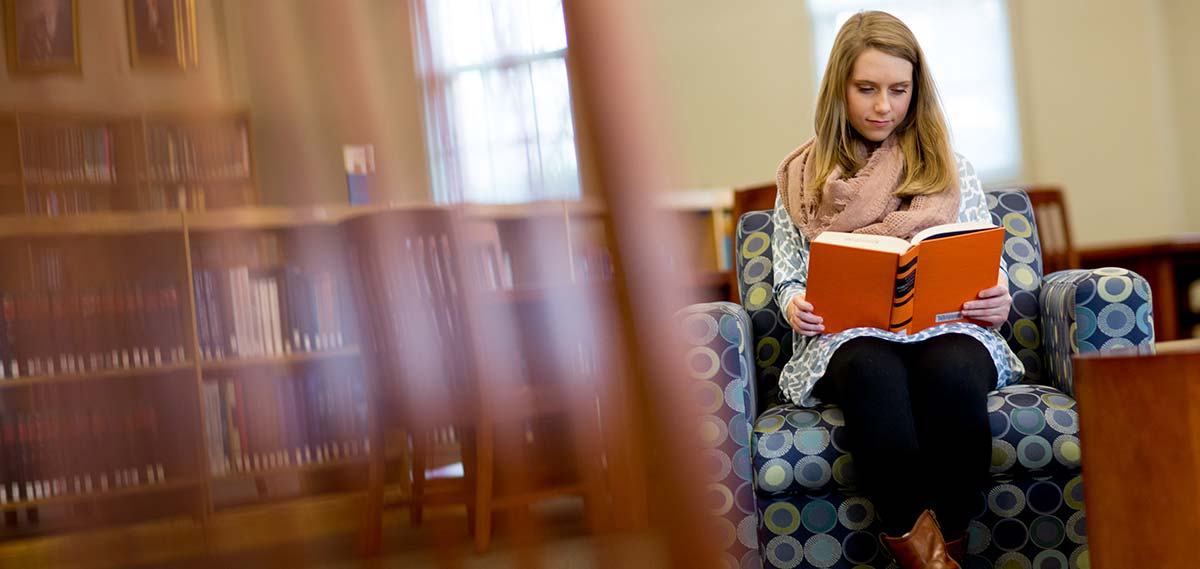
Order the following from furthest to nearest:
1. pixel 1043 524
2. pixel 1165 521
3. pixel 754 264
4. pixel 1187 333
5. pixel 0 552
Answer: pixel 1187 333 → pixel 754 264 → pixel 1043 524 → pixel 1165 521 → pixel 0 552

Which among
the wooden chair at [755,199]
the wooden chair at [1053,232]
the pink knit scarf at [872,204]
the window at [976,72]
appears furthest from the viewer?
the window at [976,72]

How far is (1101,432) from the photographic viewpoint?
1268mm

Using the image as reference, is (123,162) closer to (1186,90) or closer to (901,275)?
(901,275)

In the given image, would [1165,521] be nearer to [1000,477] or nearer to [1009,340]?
[1000,477]

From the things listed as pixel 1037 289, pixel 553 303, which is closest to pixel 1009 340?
pixel 1037 289

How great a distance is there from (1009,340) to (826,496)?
51 cm

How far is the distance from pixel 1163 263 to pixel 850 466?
171 cm

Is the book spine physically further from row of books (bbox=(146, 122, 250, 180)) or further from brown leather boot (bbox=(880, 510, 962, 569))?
row of books (bbox=(146, 122, 250, 180))

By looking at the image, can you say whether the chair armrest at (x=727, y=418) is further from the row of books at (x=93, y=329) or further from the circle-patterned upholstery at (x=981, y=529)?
the row of books at (x=93, y=329)

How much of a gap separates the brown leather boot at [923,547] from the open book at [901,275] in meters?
0.33

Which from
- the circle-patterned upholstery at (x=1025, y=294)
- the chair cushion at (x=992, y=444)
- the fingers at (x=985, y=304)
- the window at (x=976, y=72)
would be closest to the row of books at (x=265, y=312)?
the chair cushion at (x=992, y=444)

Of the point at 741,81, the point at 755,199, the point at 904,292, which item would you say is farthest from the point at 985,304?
the point at 741,81

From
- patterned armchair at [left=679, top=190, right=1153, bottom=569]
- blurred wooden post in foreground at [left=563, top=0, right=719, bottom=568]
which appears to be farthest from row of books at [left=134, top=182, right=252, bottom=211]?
patterned armchair at [left=679, top=190, right=1153, bottom=569]

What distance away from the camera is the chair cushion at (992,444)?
1.58 metres
